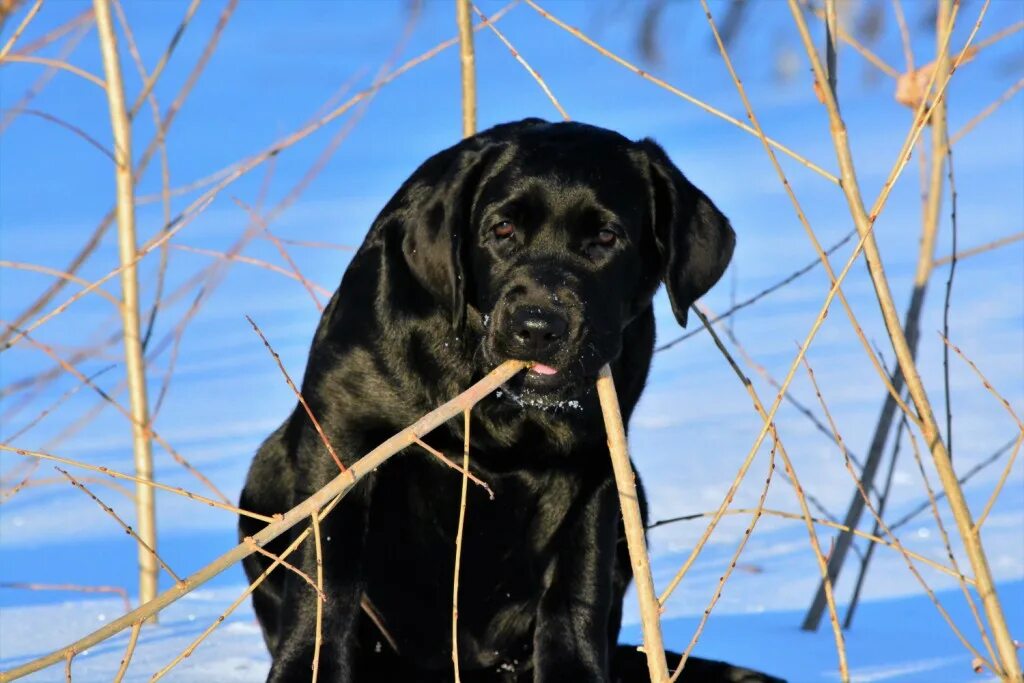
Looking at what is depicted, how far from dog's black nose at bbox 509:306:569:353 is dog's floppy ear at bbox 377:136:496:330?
0.23 meters

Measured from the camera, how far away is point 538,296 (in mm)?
2805

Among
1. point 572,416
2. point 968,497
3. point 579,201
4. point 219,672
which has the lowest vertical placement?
point 219,672

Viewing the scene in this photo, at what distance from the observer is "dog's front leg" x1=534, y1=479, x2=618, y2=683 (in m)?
3.16

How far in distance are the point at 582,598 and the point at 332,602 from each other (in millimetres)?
560

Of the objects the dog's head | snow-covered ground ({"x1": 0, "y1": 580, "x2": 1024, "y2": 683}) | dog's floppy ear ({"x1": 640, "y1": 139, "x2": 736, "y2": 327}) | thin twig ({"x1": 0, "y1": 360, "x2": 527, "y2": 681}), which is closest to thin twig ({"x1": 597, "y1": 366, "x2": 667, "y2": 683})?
thin twig ({"x1": 0, "y1": 360, "x2": 527, "y2": 681})

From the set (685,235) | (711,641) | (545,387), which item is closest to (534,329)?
(545,387)

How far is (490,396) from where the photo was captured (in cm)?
309

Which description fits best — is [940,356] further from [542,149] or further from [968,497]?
[542,149]

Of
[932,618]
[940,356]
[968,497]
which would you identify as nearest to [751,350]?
[940,356]

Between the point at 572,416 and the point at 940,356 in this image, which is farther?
the point at 940,356

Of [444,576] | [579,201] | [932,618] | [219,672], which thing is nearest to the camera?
[579,201]

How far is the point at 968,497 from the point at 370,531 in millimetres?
3657

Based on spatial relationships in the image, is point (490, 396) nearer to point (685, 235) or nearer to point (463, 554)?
point (463, 554)

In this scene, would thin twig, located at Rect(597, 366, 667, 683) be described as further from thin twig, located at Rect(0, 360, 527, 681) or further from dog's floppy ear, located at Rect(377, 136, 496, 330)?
dog's floppy ear, located at Rect(377, 136, 496, 330)
